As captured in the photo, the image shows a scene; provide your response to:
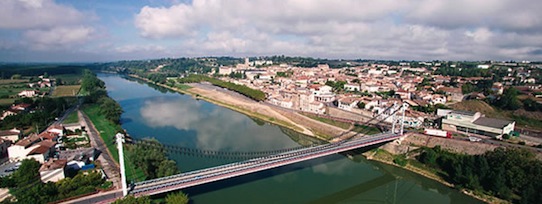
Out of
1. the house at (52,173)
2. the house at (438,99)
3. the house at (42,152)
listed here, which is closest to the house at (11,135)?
the house at (42,152)

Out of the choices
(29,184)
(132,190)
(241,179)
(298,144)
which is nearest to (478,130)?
(298,144)

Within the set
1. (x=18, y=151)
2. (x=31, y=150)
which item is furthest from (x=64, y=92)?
(x=31, y=150)

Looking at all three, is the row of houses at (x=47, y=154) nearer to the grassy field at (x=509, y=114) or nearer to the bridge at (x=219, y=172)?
the bridge at (x=219, y=172)

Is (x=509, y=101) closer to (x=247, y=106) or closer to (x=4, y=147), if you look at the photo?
(x=247, y=106)

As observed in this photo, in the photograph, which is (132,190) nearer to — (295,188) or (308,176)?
(295,188)

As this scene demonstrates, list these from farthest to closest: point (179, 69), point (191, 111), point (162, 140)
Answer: point (179, 69) < point (191, 111) < point (162, 140)

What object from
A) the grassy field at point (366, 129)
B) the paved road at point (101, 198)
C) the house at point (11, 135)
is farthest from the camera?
the grassy field at point (366, 129)
